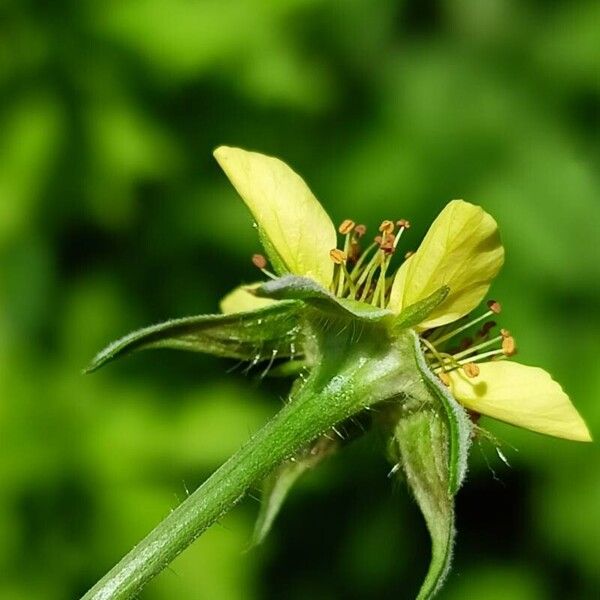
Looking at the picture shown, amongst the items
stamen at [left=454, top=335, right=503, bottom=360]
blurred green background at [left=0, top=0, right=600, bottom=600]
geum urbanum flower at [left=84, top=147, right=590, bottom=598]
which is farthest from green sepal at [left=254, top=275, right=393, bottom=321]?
blurred green background at [left=0, top=0, right=600, bottom=600]

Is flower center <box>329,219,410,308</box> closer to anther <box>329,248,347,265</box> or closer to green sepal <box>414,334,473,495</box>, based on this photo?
anther <box>329,248,347,265</box>

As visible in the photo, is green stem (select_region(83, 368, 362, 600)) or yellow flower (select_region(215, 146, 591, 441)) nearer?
green stem (select_region(83, 368, 362, 600))

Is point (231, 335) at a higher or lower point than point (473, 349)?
higher

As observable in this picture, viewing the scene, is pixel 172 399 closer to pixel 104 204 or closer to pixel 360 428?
pixel 104 204

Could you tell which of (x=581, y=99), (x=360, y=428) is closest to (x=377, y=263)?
(x=360, y=428)

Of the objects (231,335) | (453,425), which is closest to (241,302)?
(231,335)

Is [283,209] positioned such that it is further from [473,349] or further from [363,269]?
[473,349]
